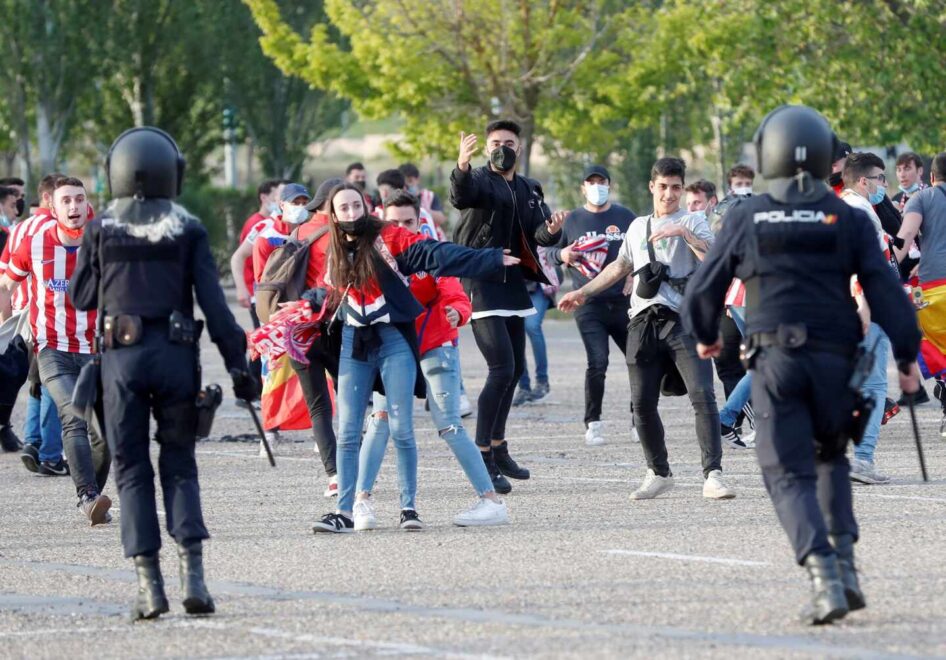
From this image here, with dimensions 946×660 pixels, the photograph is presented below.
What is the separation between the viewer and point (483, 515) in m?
9.43

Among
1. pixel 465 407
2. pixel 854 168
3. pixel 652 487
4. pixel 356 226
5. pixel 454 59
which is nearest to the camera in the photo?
pixel 356 226

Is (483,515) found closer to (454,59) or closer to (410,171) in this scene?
(410,171)

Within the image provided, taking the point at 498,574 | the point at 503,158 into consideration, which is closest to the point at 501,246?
the point at 503,158

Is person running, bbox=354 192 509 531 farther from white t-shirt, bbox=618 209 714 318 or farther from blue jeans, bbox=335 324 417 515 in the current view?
white t-shirt, bbox=618 209 714 318

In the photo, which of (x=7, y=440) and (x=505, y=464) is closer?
(x=505, y=464)

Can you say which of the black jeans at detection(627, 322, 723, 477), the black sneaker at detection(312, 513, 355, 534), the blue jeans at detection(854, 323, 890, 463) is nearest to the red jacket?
the black sneaker at detection(312, 513, 355, 534)

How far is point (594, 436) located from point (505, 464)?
7.41 feet

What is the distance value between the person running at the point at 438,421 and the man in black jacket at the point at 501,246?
0.86m

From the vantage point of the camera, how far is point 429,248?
9.17 m

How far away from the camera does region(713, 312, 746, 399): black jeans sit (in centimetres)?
1314

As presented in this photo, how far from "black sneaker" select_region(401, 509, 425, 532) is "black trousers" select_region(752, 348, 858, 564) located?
9.32ft

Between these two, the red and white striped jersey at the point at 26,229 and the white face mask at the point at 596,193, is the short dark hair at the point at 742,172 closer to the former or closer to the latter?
the white face mask at the point at 596,193

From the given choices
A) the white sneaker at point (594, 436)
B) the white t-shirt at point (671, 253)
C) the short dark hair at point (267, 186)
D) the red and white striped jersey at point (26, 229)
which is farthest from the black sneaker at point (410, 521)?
the short dark hair at point (267, 186)

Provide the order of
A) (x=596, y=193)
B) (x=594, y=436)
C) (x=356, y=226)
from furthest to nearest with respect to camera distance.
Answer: (x=596, y=193), (x=594, y=436), (x=356, y=226)
